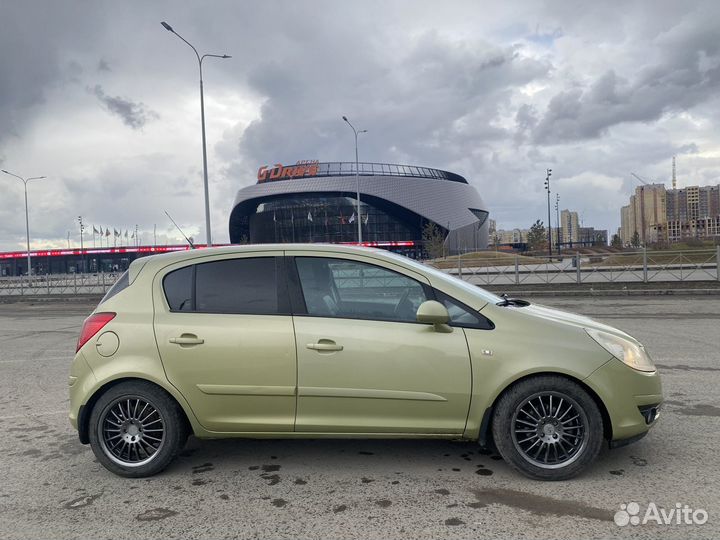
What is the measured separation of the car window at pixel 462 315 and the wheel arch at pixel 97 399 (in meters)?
1.91

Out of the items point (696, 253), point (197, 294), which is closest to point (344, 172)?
point (696, 253)

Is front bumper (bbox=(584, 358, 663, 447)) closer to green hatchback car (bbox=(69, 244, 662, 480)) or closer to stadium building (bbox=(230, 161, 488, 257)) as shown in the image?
green hatchback car (bbox=(69, 244, 662, 480))

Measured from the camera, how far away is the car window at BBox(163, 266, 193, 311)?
12.0 feet

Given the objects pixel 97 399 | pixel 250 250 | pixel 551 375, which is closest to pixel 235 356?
pixel 250 250

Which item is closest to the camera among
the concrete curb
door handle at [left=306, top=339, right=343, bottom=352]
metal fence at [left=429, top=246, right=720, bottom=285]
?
door handle at [left=306, top=339, right=343, bottom=352]

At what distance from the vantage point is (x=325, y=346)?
3377mm

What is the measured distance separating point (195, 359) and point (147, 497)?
2.97ft

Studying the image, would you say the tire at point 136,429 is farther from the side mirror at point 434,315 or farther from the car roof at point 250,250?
the side mirror at point 434,315

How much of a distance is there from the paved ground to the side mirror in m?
1.03

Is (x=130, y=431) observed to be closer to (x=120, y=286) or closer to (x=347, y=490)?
(x=120, y=286)

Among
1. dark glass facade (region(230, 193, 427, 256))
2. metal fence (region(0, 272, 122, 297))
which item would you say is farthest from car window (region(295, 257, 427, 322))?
dark glass facade (region(230, 193, 427, 256))

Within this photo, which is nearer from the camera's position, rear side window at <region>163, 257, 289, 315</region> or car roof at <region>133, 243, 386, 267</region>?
rear side window at <region>163, 257, 289, 315</region>

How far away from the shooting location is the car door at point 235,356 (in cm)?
343

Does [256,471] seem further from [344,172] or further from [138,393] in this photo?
[344,172]
